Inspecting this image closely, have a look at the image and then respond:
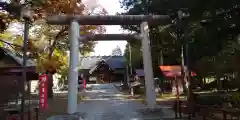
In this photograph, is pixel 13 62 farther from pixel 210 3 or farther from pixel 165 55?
pixel 165 55

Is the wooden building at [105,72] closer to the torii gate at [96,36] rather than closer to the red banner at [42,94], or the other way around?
the red banner at [42,94]

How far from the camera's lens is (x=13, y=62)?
1822 cm

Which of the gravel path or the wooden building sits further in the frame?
the wooden building

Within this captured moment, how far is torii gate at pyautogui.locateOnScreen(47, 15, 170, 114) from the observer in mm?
13820

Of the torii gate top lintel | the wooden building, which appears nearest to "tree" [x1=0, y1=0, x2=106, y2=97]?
the torii gate top lintel

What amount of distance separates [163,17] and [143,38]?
1484mm

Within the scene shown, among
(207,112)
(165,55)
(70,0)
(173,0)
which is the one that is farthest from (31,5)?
(165,55)

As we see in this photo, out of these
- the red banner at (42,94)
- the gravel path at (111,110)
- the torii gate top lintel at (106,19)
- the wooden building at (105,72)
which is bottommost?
the gravel path at (111,110)

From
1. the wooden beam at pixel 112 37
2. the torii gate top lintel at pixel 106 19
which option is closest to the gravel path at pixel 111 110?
the wooden beam at pixel 112 37

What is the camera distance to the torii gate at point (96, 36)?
13820 millimetres

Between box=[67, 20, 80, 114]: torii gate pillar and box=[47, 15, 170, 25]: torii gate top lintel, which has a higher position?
box=[47, 15, 170, 25]: torii gate top lintel

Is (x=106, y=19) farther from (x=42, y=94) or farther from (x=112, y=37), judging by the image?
(x=42, y=94)

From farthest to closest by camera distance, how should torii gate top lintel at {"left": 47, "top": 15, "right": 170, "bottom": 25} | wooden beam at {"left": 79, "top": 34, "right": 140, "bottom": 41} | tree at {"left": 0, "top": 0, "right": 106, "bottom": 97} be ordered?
1. wooden beam at {"left": 79, "top": 34, "right": 140, "bottom": 41}
2. torii gate top lintel at {"left": 47, "top": 15, "right": 170, "bottom": 25}
3. tree at {"left": 0, "top": 0, "right": 106, "bottom": 97}

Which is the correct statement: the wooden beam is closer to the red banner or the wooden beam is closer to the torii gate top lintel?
the torii gate top lintel
